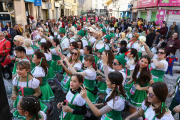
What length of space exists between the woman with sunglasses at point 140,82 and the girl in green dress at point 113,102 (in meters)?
0.97

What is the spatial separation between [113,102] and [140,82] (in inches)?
52.6

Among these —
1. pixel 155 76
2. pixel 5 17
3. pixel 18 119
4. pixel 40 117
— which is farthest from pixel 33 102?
pixel 5 17

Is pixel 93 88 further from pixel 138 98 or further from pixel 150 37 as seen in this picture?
pixel 150 37

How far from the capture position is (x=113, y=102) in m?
2.10

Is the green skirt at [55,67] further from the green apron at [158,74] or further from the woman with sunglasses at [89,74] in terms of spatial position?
the green apron at [158,74]

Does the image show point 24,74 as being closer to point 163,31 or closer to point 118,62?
point 118,62

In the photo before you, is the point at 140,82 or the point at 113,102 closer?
the point at 113,102

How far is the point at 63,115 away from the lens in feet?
8.11

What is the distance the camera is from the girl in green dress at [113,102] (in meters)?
2.10

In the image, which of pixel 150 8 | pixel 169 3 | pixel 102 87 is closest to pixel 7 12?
pixel 102 87

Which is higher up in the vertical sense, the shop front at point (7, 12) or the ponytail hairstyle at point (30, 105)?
the shop front at point (7, 12)

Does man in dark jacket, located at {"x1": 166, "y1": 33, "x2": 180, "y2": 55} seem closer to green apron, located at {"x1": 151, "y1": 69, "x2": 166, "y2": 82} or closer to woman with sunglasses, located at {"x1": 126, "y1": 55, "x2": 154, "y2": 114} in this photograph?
green apron, located at {"x1": 151, "y1": 69, "x2": 166, "y2": 82}

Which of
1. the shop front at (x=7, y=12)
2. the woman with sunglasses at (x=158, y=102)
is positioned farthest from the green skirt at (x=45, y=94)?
the shop front at (x=7, y=12)

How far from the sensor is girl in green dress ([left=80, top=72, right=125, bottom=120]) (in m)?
2.10
